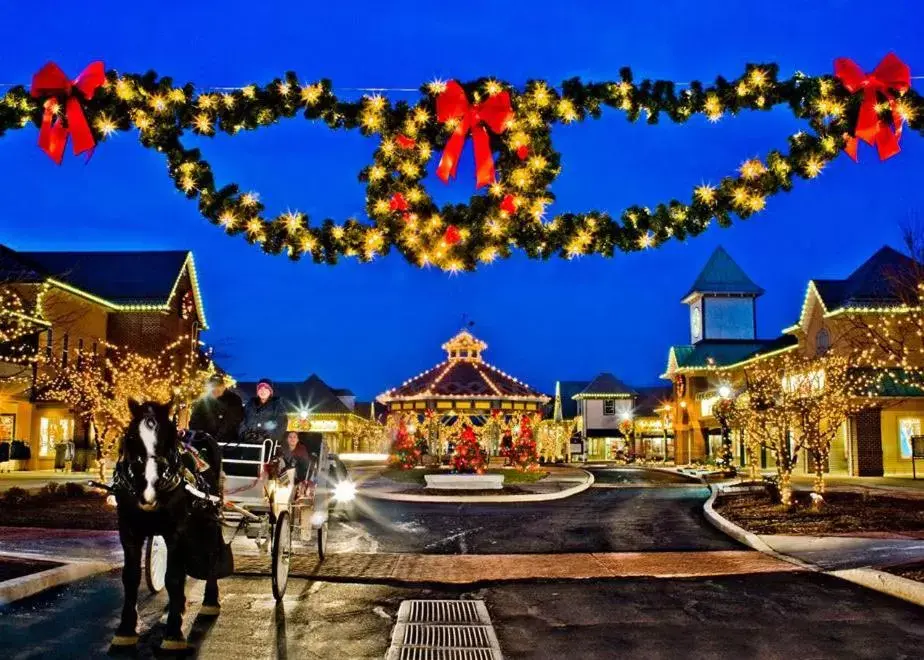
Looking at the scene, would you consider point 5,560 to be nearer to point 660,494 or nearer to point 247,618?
point 247,618

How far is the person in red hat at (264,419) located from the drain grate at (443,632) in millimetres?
3385

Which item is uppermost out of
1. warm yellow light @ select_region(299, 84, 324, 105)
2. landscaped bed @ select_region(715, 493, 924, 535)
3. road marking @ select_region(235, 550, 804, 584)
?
warm yellow light @ select_region(299, 84, 324, 105)

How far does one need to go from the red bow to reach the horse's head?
138 inches

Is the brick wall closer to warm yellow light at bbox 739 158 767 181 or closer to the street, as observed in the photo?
the street

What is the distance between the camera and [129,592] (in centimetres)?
759

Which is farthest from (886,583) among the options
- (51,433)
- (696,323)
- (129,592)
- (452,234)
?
(696,323)

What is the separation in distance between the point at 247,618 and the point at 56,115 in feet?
17.4

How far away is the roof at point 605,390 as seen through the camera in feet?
305

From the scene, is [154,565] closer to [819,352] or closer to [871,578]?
[871,578]

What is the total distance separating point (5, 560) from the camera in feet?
39.4

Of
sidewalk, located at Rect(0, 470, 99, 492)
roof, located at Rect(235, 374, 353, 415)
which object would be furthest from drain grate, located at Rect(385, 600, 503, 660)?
roof, located at Rect(235, 374, 353, 415)

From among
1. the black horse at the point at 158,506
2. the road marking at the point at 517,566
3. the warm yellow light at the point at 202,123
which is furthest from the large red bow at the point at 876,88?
the black horse at the point at 158,506

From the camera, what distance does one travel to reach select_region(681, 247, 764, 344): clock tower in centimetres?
7031

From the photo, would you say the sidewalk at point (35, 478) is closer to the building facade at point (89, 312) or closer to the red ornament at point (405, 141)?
the building facade at point (89, 312)
